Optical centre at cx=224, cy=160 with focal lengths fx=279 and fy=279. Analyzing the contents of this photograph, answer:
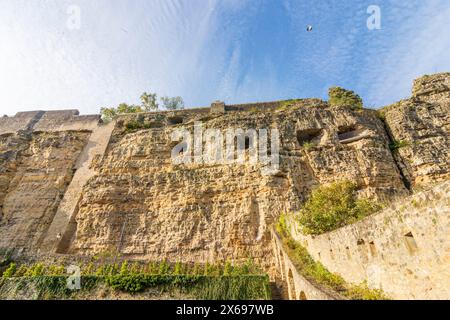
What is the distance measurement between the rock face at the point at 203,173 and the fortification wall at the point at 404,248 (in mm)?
5981

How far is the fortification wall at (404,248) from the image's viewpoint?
4473mm

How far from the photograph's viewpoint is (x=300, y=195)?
1423 cm

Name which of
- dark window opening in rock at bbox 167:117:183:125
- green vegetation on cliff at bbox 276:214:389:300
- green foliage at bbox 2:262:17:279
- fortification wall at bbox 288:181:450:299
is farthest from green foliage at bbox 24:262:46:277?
dark window opening in rock at bbox 167:117:183:125

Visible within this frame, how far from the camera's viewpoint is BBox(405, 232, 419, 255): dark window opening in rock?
510 centimetres

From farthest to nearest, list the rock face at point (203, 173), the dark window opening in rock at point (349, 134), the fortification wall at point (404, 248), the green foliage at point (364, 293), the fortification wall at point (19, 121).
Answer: the fortification wall at point (19, 121) → the dark window opening in rock at point (349, 134) → the rock face at point (203, 173) → the green foliage at point (364, 293) → the fortification wall at point (404, 248)

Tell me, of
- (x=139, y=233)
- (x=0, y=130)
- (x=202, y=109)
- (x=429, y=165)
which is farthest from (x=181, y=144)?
(x=0, y=130)

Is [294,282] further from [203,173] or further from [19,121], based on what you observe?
[19,121]

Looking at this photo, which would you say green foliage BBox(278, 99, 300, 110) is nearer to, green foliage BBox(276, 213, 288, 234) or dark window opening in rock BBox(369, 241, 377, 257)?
green foliage BBox(276, 213, 288, 234)

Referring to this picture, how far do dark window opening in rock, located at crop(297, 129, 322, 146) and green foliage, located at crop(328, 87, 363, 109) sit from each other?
11.8ft

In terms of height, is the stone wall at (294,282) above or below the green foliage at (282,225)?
below

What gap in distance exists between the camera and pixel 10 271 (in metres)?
11.2

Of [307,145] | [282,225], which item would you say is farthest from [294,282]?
[307,145]

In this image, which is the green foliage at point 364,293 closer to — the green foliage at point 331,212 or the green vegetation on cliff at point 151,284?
the green foliage at point 331,212

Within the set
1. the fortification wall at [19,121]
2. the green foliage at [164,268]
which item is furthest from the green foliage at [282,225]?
the fortification wall at [19,121]
